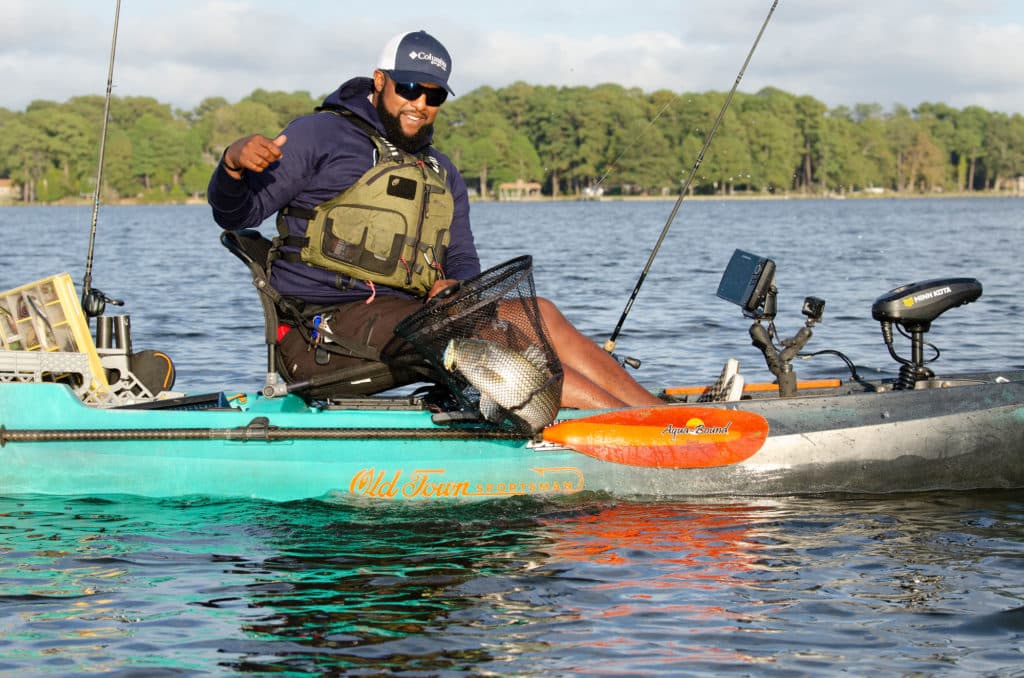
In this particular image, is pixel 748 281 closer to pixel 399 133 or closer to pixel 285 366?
pixel 399 133

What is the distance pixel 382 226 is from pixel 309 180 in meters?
0.38

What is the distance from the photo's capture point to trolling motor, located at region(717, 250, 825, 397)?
615 centimetres

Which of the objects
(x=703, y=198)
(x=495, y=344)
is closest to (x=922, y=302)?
(x=495, y=344)

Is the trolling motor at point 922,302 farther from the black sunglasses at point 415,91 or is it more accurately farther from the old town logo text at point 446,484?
the black sunglasses at point 415,91

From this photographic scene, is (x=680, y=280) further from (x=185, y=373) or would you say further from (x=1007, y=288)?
(x=185, y=373)

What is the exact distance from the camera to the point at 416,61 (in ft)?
18.5

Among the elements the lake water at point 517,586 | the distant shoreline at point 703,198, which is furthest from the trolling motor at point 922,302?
the distant shoreline at point 703,198

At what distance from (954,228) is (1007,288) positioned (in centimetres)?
2887

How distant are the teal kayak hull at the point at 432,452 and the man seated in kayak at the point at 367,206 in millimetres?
315

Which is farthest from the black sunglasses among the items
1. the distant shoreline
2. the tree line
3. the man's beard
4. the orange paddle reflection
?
the distant shoreline

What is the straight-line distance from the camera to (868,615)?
15.0 ft

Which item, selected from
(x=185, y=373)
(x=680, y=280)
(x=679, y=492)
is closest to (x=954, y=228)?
(x=680, y=280)

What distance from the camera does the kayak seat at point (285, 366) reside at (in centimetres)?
573

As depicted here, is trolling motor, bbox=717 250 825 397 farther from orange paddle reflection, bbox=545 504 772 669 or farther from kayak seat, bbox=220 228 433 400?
kayak seat, bbox=220 228 433 400
